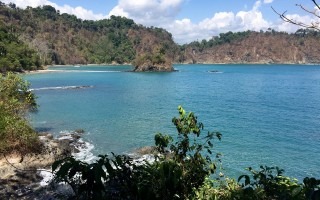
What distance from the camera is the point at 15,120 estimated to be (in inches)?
884

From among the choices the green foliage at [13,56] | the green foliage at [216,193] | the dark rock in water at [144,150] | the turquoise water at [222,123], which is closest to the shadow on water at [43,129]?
the turquoise water at [222,123]

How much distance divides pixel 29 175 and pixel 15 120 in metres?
4.92

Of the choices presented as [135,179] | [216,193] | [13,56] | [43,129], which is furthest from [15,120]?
[13,56]

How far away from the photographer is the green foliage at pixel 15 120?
21.1 m

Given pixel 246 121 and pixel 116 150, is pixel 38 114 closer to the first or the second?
pixel 116 150

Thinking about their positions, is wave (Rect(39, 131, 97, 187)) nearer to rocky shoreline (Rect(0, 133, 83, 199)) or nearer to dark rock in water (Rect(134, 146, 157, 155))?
rocky shoreline (Rect(0, 133, 83, 199))

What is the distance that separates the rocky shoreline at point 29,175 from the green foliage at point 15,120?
722 mm

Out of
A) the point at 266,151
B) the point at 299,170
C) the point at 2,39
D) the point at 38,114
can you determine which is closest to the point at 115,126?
the point at 38,114

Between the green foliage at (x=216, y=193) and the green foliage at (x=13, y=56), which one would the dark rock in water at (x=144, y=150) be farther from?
the green foliage at (x=13, y=56)

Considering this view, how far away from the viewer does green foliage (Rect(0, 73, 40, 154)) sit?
69.1 ft

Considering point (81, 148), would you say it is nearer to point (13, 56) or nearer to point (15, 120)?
point (15, 120)

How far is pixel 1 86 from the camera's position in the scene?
2706 centimetres

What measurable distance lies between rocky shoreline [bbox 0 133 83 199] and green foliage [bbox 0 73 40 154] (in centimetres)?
72

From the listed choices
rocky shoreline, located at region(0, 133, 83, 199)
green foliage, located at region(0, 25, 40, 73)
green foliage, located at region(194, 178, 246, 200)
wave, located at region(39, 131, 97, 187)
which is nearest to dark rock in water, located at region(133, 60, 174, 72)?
green foliage, located at region(0, 25, 40, 73)
